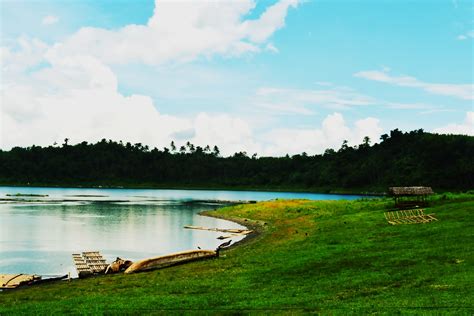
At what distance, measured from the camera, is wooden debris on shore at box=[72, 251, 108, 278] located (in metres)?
A: 37.0

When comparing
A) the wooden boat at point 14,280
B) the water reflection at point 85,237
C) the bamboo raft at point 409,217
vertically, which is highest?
the bamboo raft at point 409,217

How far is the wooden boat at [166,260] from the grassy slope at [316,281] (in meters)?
1.34

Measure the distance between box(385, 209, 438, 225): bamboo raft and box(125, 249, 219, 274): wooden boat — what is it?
20.8 m

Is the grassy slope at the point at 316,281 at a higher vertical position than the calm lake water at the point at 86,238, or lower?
higher

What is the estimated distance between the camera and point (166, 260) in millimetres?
39000

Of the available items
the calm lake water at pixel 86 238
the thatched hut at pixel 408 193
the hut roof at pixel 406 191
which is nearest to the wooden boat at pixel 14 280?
the calm lake water at pixel 86 238

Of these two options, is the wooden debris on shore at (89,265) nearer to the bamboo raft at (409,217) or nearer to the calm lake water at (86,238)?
the calm lake water at (86,238)

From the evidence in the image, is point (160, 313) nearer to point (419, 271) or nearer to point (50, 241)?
point (419, 271)

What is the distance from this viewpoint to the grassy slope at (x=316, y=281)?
21.1m

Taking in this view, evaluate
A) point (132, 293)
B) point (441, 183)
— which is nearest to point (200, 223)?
point (132, 293)

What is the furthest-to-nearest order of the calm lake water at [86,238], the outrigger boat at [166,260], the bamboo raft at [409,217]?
the bamboo raft at [409,217], the calm lake water at [86,238], the outrigger boat at [166,260]

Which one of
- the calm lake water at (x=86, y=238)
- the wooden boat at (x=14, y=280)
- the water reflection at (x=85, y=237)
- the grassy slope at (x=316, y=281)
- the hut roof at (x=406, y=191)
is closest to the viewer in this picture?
the grassy slope at (x=316, y=281)

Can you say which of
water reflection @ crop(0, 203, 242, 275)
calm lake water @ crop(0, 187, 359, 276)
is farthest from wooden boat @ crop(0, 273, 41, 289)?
water reflection @ crop(0, 203, 242, 275)

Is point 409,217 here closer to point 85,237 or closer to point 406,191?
point 406,191
